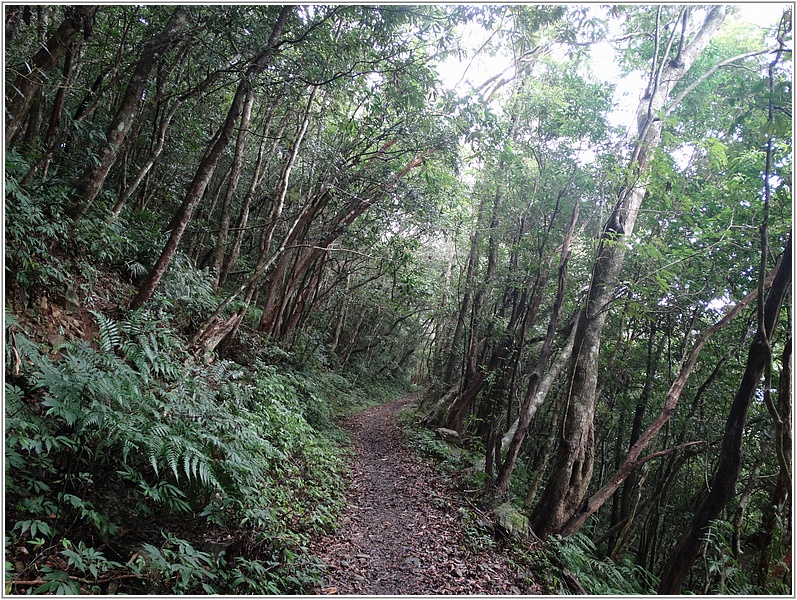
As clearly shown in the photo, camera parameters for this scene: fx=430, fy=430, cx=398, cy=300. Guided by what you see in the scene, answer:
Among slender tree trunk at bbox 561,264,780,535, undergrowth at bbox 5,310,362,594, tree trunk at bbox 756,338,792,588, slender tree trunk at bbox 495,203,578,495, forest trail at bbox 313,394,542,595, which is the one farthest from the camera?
slender tree trunk at bbox 495,203,578,495

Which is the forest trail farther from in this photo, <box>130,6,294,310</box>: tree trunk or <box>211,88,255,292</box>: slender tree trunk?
<box>211,88,255,292</box>: slender tree trunk

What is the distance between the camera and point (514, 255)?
1157 centimetres

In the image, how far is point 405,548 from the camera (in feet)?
18.2

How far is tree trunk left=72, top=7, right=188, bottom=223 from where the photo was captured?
6.07m

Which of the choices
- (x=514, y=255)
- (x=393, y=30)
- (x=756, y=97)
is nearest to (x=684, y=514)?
(x=514, y=255)

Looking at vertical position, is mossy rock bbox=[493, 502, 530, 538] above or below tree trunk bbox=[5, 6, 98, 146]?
below

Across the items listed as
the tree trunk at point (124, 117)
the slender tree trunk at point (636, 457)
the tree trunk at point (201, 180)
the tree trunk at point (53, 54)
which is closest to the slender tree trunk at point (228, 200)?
the tree trunk at point (201, 180)

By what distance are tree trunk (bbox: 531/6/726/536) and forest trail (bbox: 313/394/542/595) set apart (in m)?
1.24

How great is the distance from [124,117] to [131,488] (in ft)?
17.0

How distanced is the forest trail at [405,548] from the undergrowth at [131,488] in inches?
21.7

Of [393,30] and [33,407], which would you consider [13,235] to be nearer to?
[33,407]

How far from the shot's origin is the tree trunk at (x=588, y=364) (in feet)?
21.1

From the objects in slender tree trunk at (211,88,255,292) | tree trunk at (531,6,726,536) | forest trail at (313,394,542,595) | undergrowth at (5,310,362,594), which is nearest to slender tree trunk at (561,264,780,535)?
tree trunk at (531,6,726,536)

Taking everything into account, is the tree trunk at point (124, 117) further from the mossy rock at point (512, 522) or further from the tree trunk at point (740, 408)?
the tree trunk at point (740, 408)
